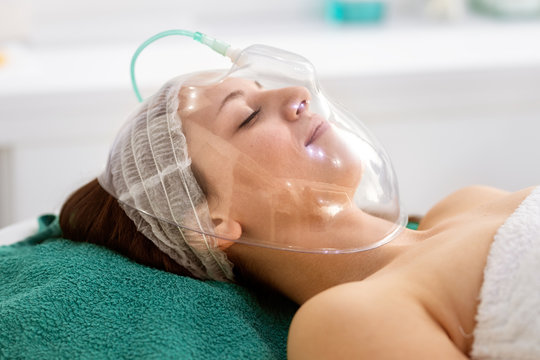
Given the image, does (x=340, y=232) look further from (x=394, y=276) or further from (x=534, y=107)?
(x=534, y=107)

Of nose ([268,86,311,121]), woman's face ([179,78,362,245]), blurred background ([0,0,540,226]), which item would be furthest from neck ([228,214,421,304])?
blurred background ([0,0,540,226])

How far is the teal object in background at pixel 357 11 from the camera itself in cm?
252

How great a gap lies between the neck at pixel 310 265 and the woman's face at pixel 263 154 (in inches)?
4.1

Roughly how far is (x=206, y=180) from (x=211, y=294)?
7.4 inches

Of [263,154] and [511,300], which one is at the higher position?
[263,154]

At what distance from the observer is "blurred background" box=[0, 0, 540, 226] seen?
1.96 m

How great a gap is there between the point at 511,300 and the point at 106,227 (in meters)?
0.69

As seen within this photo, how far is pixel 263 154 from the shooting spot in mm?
1145

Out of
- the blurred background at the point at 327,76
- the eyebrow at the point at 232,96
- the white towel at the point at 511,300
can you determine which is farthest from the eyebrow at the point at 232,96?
the blurred background at the point at 327,76

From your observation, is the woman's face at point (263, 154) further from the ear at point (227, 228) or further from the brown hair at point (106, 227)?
the brown hair at point (106, 227)

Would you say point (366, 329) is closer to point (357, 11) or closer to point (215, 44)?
point (215, 44)

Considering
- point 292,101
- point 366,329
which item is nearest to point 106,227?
point 292,101

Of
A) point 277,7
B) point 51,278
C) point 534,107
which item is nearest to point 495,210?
point 51,278

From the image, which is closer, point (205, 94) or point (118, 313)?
point (118, 313)
